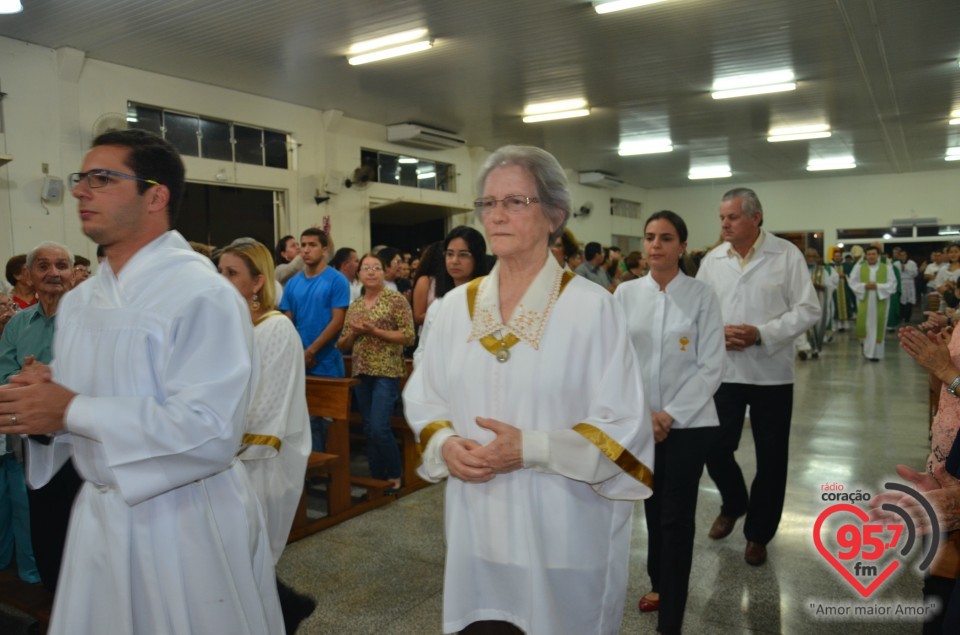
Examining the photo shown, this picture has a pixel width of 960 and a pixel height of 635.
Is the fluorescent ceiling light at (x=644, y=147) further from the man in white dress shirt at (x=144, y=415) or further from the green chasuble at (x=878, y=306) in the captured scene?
the man in white dress shirt at (x=144, y=415)

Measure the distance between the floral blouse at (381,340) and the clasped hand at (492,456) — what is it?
332 cm

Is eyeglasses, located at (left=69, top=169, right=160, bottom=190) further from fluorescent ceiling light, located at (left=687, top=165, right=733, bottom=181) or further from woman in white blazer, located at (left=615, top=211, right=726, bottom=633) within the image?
fluorescent ceiling light, located at (left=687, top=165, right=733, bottom=181)

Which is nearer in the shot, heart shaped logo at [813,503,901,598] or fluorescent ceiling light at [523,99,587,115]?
heart shaped logo at [813,503,901,598]

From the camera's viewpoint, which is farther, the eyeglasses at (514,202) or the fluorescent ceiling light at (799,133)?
the fluorescent ceiling light at (799,133)

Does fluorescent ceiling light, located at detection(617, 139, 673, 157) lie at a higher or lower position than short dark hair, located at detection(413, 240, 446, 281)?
higher

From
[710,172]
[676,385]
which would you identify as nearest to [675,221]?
[676,385]

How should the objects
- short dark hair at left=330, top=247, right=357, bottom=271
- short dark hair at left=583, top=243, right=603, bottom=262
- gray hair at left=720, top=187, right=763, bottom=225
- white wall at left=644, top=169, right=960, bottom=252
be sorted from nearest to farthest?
gray hair at left=720, top=187, right=763, bottom=225 → short dark hair at left=330, top=247, right=357, bottom=271 → short dark hair at left=583, top=243, right=603, bottom=262 → white wall at left=644, top=169, right=960, bottom=252

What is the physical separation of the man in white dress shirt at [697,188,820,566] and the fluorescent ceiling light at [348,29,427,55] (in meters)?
5.03

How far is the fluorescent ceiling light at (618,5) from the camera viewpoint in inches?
268

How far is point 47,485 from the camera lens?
128 inches

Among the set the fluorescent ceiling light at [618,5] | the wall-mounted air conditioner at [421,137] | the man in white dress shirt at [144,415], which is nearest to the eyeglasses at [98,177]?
the man in white dress shirt at [144,415]

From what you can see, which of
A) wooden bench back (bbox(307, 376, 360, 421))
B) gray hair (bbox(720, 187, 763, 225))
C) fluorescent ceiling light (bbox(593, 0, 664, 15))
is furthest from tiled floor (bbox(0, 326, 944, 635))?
fluorescent ceiling light (bbox(593, 0, 664, 15))

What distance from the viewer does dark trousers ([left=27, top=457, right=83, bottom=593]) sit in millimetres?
3205

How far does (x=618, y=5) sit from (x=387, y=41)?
2609 mm
